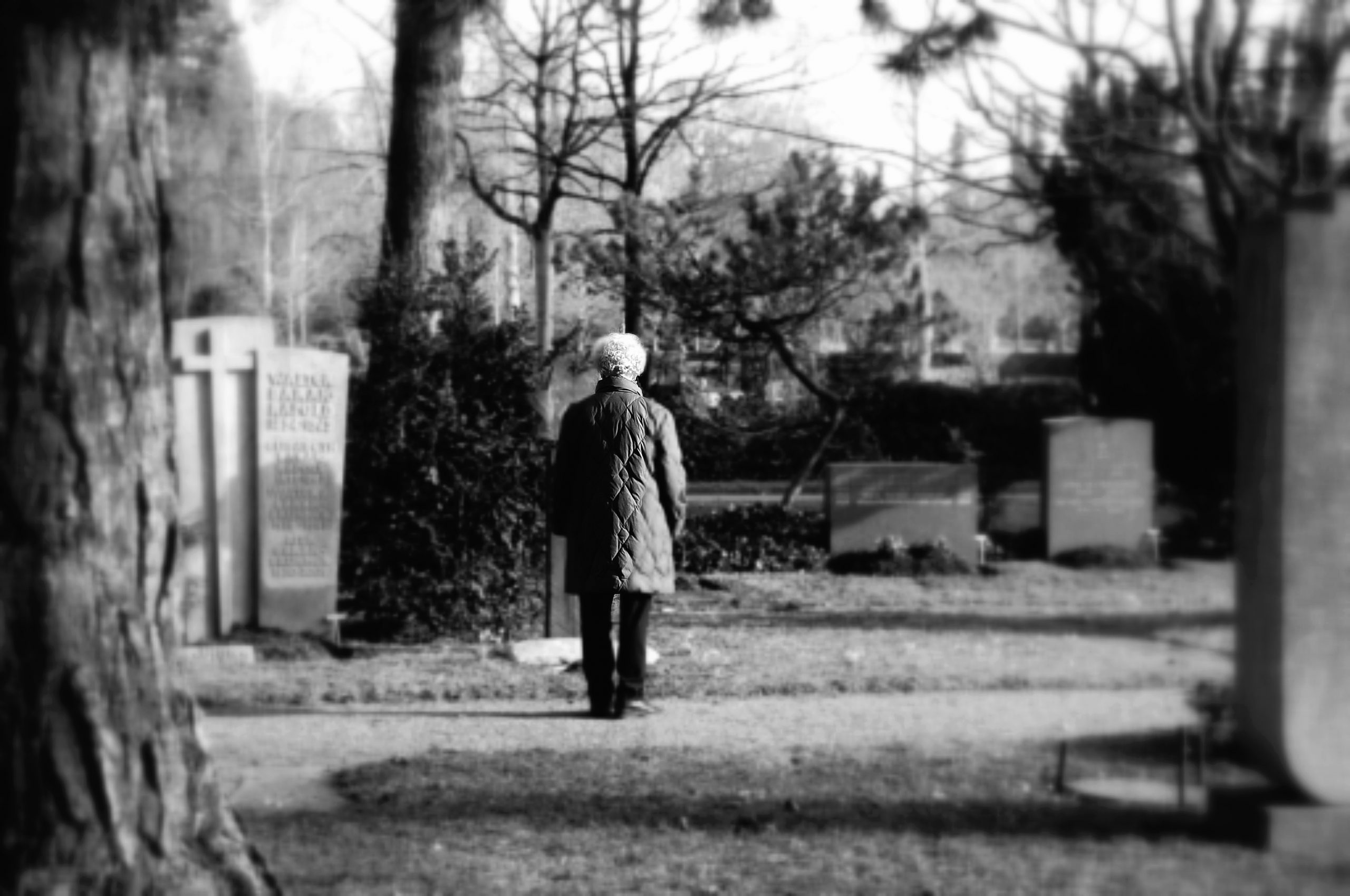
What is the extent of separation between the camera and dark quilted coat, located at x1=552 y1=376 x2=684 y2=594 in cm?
702

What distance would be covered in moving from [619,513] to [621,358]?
2.47 feet

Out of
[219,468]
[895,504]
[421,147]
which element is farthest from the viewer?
[895,504]

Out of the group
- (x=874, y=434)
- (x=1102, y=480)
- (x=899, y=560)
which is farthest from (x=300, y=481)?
(x=874, y=434)

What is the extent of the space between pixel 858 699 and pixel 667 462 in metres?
1.62

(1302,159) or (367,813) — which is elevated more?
(1302,159)

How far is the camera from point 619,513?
706cm

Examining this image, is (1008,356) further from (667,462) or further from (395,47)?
(395,47)

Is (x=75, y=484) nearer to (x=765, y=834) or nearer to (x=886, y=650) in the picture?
(x=765, y=834)

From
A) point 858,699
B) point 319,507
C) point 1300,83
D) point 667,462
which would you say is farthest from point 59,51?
point 319,507

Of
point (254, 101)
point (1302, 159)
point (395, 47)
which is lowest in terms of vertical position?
point (1302, 159)

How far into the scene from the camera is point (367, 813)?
17.6ft

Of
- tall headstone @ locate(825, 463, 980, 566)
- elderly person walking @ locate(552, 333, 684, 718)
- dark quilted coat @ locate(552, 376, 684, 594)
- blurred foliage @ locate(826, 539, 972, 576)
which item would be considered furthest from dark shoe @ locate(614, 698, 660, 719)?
tall headstone @ locate(825, 463, 980, 566)

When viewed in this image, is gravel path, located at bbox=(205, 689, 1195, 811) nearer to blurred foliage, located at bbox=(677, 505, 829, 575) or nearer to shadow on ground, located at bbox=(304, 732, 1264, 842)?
shadow on ground, located at bbox=(304, 732, 1264, 842)

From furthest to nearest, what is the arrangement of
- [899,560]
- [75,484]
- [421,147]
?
[899,560] < [421,147] < [75,484]
